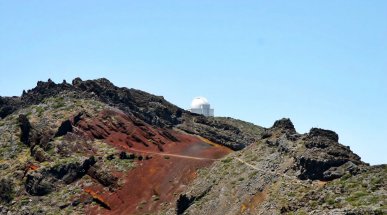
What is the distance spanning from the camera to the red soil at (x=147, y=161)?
84000 millimetres

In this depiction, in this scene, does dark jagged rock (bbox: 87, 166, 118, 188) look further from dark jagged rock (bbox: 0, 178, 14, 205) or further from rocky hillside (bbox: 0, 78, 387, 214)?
dark jagged rock (bbox: 0, 178, 14, 205)

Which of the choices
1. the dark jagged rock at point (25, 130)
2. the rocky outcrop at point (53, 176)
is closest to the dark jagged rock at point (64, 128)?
the dark jagged rock at point (25, 130)

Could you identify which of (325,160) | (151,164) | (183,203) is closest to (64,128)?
(151,164)

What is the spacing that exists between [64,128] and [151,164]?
2140 cm

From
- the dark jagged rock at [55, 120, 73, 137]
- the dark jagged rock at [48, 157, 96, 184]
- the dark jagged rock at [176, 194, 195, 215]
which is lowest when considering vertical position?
the dark jagged rock at [176, 194, 195, 215]

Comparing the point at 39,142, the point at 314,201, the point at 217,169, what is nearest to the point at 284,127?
the point at 217,169

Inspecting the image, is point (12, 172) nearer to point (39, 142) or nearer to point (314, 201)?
point (39, 142)

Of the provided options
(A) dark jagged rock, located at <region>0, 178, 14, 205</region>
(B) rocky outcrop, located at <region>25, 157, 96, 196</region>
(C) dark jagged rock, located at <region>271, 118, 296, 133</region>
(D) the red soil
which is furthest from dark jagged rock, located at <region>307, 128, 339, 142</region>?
(A) dark jagged rock, located at <region>0, 178, 14, 205</region>

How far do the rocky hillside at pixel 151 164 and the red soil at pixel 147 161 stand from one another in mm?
196

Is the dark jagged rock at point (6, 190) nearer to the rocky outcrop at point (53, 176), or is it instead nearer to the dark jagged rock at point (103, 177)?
the rocky outcrop at point (53, 176)

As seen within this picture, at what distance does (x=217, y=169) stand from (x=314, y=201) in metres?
27.7

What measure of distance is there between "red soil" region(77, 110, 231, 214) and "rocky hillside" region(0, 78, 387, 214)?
0.20m

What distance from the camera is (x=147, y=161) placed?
95375mm

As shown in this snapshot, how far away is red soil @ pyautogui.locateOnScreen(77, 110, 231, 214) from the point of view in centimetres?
8400
